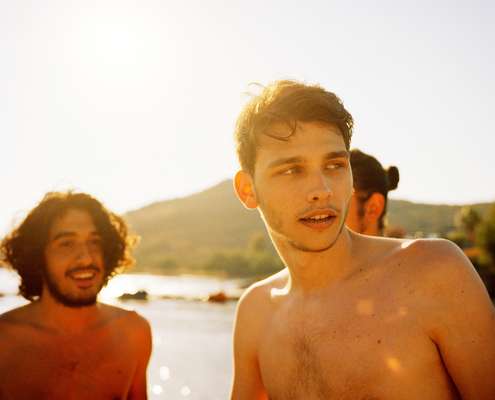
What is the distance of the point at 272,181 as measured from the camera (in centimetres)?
291

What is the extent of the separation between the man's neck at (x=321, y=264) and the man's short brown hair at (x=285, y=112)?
0.54 metres

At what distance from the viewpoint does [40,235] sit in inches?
185

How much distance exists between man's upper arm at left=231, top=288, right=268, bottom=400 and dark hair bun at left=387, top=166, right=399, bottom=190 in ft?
6.16

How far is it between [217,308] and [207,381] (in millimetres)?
36767

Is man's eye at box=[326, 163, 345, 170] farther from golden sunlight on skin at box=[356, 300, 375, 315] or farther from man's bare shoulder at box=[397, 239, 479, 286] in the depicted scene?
golden sunlight on skin at box=[356, 300, 375, 315]

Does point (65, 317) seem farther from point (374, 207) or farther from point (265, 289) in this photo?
point (374, 207)

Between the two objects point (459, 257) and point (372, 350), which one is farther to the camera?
point (372, 350)

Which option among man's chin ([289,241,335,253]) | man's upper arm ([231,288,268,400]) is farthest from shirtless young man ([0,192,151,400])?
man's chin ([289,241,335,253])

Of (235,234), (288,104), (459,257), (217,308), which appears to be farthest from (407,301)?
(235,234)

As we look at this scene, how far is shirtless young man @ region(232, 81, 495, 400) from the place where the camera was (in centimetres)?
232

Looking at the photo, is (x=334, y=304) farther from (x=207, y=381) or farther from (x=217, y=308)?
(x=217, y=308)

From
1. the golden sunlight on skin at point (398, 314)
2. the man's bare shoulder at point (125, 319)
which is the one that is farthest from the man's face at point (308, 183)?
the man's bare shoulder at point (125, 319)

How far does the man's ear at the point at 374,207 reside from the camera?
4254 millimetres

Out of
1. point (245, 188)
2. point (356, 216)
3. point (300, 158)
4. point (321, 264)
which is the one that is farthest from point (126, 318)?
point (300, 158)
